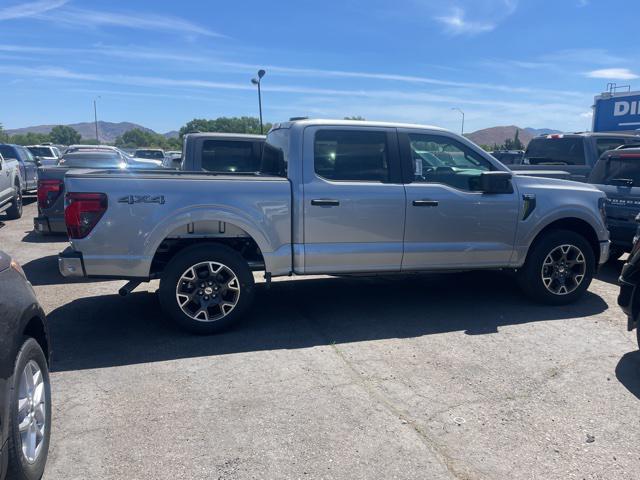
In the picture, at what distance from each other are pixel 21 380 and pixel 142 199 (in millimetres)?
2403

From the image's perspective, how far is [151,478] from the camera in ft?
9.75

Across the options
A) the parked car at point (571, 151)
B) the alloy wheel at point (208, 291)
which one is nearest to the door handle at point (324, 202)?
the alloy wheel at point (208, 291)

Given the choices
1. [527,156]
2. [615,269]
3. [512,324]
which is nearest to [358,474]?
[512,324]

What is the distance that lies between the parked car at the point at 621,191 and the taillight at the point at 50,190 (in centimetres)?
825

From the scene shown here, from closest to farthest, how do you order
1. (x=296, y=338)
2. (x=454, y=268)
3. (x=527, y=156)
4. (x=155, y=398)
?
(x=155, y=398) → (x=296, y=338) → (x=454, y=268) → (x=527, y=156)

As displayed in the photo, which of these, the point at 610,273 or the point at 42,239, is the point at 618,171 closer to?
the point at 610,273

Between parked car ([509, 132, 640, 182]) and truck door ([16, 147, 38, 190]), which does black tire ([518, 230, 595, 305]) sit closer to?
parked car ([509, 132, 640, 182])

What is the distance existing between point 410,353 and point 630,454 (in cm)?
189

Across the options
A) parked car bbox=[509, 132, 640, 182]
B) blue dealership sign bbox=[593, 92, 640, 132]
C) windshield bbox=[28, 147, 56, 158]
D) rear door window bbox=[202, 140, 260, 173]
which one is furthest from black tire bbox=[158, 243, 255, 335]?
windshield bbox=[28, 147, 56, 158]

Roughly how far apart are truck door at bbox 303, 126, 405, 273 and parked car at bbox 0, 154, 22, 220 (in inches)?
365

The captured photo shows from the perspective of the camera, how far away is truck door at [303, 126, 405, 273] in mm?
5312

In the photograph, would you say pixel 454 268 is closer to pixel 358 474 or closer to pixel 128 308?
pixel 358 474

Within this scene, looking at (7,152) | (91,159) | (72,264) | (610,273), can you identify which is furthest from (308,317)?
(7,152)

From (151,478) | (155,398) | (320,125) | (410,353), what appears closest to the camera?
(151,478)
